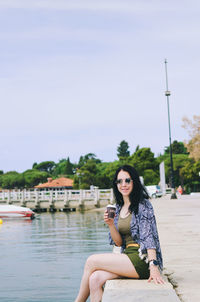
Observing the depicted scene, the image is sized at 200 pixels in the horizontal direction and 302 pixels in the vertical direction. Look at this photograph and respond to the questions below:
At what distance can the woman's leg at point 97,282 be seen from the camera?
4738 millimetres

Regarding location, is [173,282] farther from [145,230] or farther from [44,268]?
[44,268]

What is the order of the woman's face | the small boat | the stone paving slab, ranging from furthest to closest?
1. the small boat
2. the woman's face
3. the stone paving slab

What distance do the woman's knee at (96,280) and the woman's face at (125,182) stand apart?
886 mm

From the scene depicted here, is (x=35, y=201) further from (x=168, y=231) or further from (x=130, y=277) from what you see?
(x=130, y=277)

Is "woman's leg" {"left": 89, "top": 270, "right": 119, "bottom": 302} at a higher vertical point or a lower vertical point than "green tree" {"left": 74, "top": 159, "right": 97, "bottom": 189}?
lower

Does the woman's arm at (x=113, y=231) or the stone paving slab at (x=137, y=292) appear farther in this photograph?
the woman's arm at (x=113, y=231)

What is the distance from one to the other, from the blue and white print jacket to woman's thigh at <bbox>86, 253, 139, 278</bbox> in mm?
175

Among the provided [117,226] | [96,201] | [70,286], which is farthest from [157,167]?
[117,226]

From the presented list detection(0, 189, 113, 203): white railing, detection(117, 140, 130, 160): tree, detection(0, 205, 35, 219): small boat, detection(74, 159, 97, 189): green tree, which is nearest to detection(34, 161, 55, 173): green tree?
detection(117, 140, 130, 160): tree

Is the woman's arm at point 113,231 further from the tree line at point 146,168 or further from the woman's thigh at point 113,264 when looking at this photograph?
the tree line at point 146,168

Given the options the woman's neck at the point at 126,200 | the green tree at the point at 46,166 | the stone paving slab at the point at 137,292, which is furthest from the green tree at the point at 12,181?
the stone paving slab at the point at 137,292

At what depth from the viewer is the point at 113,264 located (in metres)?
4.87

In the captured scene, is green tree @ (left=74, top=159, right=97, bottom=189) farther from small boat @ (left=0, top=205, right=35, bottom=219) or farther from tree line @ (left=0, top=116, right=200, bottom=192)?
small boat @ (left=0, top=205, right=35, bottom=219)

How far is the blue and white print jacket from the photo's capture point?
4.79 metres
